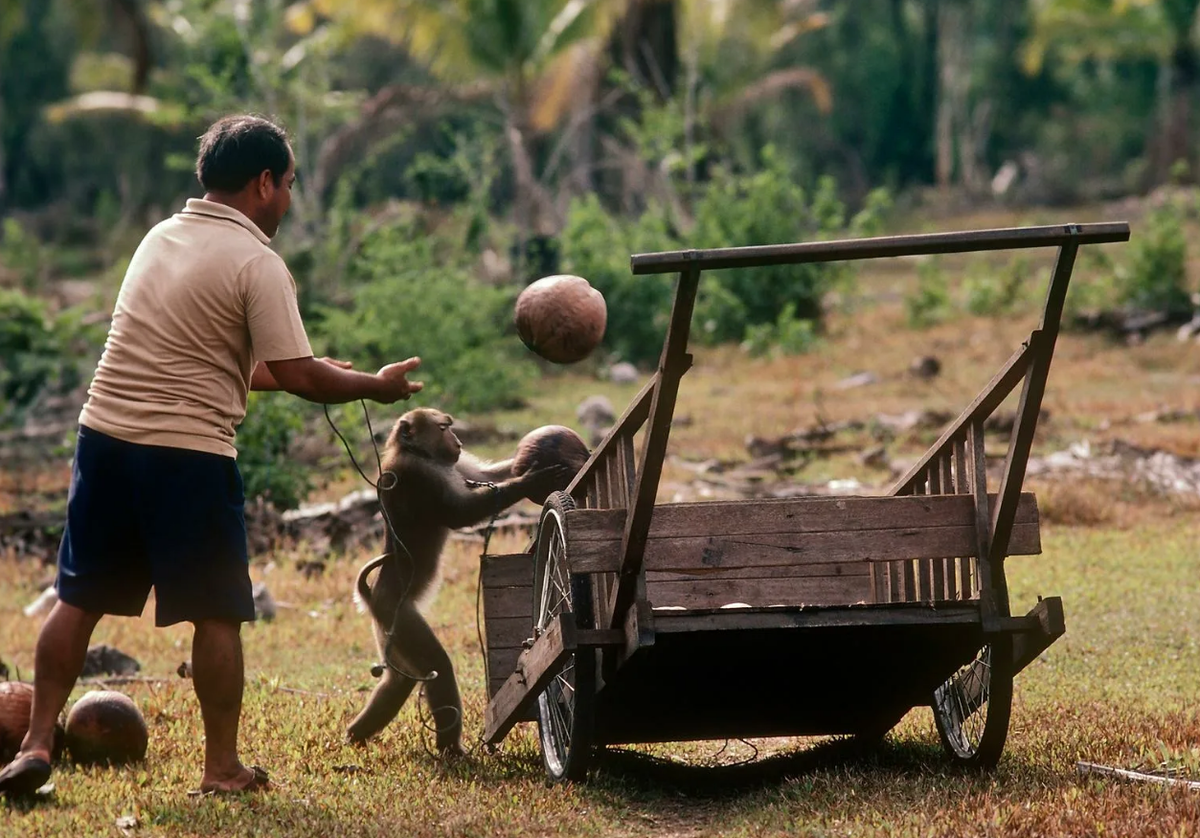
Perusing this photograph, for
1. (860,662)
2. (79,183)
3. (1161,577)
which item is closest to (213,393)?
(860,662)

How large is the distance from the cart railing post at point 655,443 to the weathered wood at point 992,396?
1101 millimetres

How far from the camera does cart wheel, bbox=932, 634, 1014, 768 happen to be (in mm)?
5137

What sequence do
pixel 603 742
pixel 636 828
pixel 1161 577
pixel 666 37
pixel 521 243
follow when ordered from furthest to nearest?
pixel 666 37
pixel 521 243
pixel 1161 577
pixel 603 742
pixel 636 828

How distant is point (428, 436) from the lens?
6.27 m

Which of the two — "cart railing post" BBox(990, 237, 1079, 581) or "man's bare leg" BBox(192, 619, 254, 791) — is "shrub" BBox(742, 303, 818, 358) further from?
"man's bare leg" BBox(192, 619, 254, 791)

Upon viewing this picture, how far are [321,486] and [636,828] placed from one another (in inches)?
383

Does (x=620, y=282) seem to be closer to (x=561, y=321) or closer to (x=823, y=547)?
(x=561, y=321)

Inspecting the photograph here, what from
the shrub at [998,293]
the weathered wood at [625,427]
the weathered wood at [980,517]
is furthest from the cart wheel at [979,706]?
the shrub at [998,293]

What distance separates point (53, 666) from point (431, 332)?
497 inches

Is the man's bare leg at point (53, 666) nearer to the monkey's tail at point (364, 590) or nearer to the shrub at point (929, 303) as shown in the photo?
the monkey's tail at point (364, 590)

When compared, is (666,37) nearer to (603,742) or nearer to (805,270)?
(805,270)

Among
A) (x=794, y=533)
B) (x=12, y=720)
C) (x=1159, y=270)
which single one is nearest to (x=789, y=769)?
(x=794, y=533)

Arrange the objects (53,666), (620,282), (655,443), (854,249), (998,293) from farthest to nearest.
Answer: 1. (998,293)
2. (620,282)
3. (53,666)
4. (655,443)
5. (854,249)

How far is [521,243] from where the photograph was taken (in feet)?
85.1
